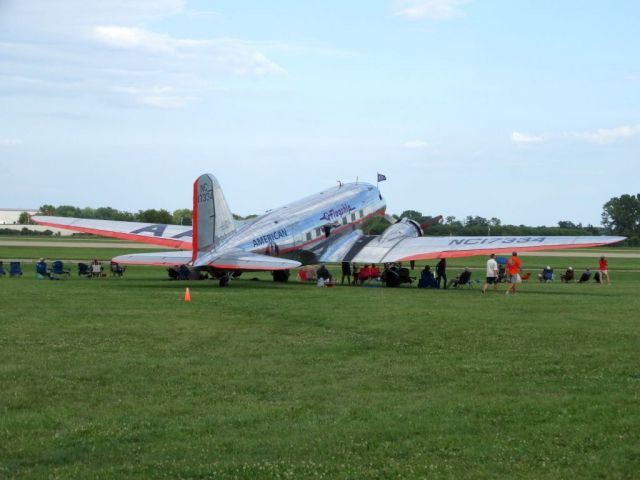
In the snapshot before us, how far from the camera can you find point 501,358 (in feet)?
59.8

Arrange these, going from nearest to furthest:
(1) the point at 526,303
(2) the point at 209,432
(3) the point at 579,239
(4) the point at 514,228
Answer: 1. (2) the point at 209,432
2. (1) the point at 526,303
3. (3) the point at 579,239
4. (4) the point at 514,228

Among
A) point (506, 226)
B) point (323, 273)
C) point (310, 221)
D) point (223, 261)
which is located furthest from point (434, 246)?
point (506, 226)

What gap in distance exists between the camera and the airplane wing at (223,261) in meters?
34.8

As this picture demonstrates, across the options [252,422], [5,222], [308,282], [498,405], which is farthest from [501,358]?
[5,222]

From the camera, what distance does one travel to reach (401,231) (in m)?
45.1

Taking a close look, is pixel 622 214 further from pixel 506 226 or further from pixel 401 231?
pixel 401 231

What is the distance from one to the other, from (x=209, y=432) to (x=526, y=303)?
19012mm

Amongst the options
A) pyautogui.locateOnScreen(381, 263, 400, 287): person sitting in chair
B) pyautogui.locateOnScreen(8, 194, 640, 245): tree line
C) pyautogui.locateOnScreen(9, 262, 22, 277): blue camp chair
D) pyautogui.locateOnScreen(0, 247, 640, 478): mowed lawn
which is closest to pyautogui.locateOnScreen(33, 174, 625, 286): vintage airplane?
pyautogui.locateOnScreen(381, 263, 400, 287): person sitting in chair

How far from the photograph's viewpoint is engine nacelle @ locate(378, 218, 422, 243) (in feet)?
146

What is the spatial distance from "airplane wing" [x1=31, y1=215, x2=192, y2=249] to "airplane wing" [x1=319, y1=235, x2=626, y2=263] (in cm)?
715

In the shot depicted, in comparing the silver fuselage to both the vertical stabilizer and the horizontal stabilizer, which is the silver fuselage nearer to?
the vertical stabilizer

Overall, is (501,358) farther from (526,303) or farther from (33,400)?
(526,303)

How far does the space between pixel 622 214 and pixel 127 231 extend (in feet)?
392

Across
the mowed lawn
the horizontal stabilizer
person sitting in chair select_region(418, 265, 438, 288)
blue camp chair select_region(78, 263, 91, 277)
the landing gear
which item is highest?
the horizontal stabilizer
